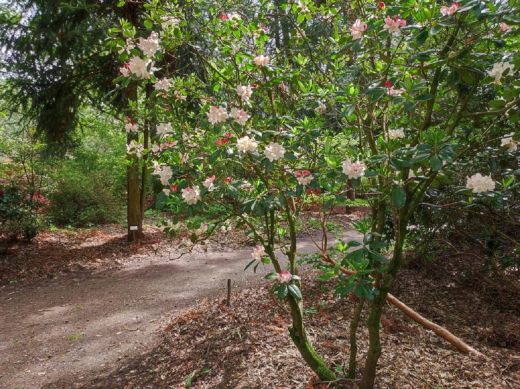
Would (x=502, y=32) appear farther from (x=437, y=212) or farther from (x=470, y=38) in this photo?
(x=437, y=212)

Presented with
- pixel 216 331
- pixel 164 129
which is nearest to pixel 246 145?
pixel 164 129

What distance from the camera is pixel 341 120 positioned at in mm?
2869

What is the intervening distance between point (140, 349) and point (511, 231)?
386 centimetres

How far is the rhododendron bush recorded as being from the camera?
68.0 inches

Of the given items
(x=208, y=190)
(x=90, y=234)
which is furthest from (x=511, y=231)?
(x=90, y=234)

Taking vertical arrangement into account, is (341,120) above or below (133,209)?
above

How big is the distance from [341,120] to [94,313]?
3804 millimetres

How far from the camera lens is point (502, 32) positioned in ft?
5.73

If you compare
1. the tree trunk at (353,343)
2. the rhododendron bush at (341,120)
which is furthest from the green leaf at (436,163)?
the tree trunk at (353,343)

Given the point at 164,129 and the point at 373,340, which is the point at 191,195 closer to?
the point at 164,129

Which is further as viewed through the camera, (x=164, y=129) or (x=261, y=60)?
(x=164, y=129)

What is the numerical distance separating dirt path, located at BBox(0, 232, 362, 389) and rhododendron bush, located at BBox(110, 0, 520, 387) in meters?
2.12

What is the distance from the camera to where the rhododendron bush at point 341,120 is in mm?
1727

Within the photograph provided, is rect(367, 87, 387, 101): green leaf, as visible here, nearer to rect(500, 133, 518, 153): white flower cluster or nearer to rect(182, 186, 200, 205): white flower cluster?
rect(500, 133, 518, 153): white flower cluster
